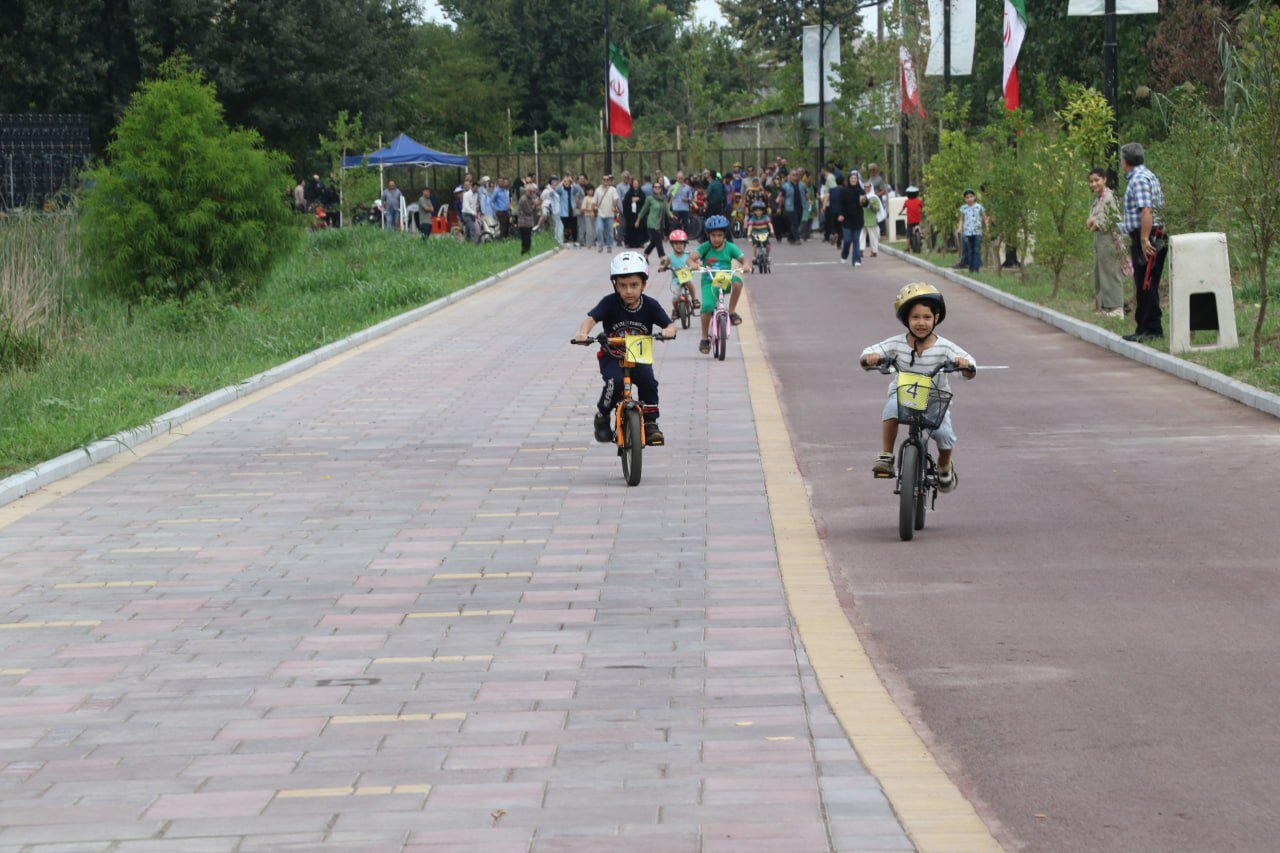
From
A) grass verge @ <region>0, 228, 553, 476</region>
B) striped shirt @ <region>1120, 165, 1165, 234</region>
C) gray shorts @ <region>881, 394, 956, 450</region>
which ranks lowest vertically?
grass verge @ <region>0, 228, 553, 476</region>

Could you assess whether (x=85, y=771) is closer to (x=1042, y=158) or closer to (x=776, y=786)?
(x=776, y=786)

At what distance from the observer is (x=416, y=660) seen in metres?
7.00

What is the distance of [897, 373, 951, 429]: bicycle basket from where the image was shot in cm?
970

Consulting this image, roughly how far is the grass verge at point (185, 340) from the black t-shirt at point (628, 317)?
3644mm

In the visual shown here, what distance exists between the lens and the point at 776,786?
5.33 meters

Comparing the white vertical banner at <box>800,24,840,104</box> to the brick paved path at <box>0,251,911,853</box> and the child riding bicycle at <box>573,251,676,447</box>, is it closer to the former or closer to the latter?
the child riding bicycle at <box>573,251,676,447</box>

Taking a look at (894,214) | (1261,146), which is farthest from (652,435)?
(894,214)

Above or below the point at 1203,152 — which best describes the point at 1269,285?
below

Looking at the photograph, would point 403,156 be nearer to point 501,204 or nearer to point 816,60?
point 501,204

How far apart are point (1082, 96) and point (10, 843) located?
2290 cm

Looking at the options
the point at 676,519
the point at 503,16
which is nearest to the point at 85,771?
the point at 676,519

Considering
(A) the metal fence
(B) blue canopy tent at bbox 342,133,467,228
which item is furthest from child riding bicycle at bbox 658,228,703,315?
(B) blue canopy tent at bbox 342,133,467,228

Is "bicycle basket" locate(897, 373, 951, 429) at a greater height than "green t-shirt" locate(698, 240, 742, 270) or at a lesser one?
lesser

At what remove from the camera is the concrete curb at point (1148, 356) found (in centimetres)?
1415
